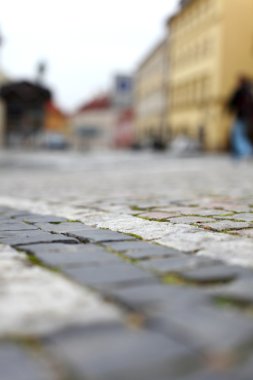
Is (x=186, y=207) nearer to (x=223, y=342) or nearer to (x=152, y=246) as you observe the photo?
(x=152, y=246)

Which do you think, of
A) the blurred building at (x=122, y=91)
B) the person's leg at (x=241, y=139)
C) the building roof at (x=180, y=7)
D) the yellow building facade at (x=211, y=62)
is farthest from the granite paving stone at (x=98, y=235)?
the blurred building at (x=122, y=91)

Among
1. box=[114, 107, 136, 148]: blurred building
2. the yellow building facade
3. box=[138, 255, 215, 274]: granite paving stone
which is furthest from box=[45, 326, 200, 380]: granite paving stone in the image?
box=[114, 107, 136, 148]: blurred building

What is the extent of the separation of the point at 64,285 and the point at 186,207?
289 cm

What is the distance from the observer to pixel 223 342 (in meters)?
1.43

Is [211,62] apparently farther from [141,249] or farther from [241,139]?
[141,249]

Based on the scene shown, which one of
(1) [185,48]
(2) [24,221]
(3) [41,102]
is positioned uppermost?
(1) [185,48]

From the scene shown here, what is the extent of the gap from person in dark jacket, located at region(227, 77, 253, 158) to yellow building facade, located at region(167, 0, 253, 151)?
19415mm

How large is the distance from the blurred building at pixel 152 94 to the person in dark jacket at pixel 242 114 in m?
31.9

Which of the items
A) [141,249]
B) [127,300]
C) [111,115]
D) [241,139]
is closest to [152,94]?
[111,115]

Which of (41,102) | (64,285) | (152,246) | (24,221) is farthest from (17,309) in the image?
(41,102)

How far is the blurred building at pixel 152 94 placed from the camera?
52.7 m

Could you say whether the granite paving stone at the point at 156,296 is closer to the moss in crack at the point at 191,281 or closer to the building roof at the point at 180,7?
the moss in crack at the point at 191,281

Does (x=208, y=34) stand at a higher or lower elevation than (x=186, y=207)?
higher

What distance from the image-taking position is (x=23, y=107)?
82.9 feet
